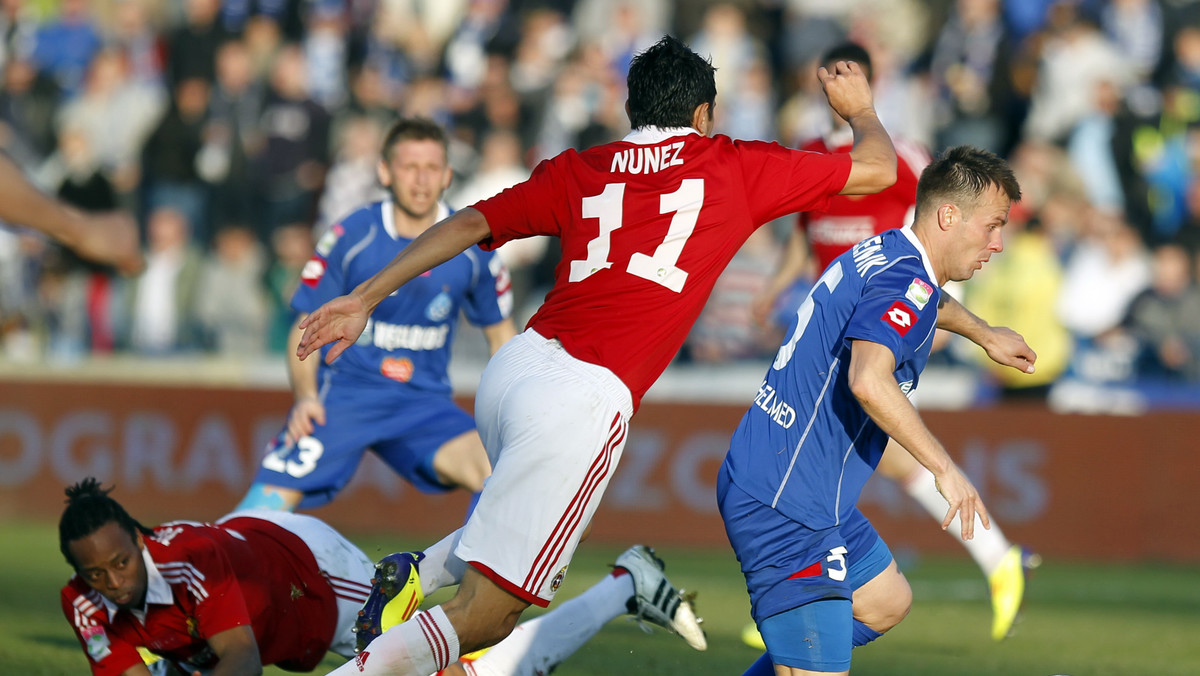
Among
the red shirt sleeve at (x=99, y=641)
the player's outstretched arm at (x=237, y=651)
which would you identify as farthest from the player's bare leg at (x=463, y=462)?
the red shirt sleeve at (x=99, y=641)

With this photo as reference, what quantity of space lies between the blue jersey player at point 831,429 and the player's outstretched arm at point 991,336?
1.59ft

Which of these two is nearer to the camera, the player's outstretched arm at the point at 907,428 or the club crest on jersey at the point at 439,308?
the player's outstretched arm at the point at 907,428

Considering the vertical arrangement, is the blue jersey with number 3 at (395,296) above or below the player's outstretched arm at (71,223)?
below

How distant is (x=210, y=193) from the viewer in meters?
16.1

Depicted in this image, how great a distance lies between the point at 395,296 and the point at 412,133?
33.2 inches

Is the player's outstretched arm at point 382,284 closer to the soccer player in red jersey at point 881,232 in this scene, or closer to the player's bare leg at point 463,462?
the player's bare leg at point 463,462

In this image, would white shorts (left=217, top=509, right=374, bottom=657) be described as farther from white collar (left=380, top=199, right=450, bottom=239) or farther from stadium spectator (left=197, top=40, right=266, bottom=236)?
stadium spectator (left=197, top=40, right=266, bottom=236)

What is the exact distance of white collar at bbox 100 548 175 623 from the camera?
5.38 metres

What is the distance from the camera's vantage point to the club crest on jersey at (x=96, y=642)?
5.39 metres

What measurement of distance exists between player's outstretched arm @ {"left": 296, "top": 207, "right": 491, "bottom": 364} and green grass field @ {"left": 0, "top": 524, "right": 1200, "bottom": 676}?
8.89 feet

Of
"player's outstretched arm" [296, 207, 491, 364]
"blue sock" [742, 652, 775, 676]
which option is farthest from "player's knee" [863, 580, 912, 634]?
"player's outstretched arm" [296, 207, 491, 364]

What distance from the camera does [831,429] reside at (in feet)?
16.5

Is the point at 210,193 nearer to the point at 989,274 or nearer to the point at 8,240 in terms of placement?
the point at 8,240

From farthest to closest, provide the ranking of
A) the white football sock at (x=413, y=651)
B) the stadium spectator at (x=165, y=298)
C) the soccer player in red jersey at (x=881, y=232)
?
the stadium spectator at (x=165, y=298) < the soccer player in red jersey at (x=881, y=232) < the white football sock at (x=413, y=651)
